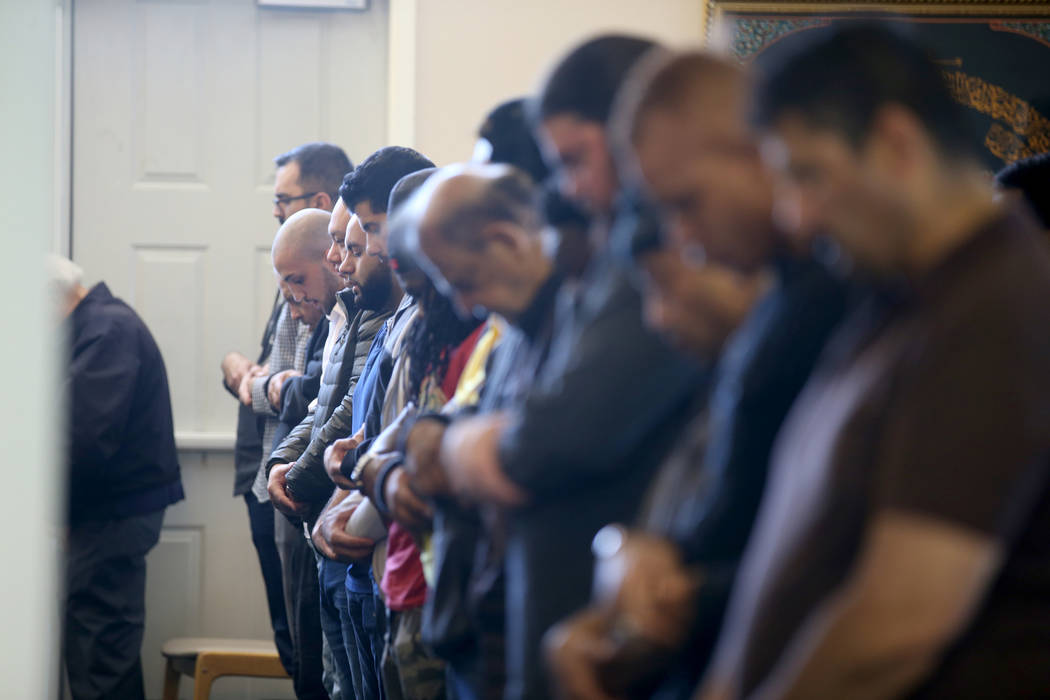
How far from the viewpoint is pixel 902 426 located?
792 millimetres

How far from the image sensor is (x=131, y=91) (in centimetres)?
420

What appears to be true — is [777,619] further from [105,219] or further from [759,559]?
[105,219]

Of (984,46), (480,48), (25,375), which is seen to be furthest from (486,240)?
(984,46)

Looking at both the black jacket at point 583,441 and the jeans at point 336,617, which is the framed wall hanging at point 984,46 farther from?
the black jacket at point 583,441

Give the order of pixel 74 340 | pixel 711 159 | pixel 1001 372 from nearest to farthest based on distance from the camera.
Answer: pixel 1001 372, pixel 711 159, pixel 74 340

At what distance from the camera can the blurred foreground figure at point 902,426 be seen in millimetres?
783

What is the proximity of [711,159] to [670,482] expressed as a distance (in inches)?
10.4

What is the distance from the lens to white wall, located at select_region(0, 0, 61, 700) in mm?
3379

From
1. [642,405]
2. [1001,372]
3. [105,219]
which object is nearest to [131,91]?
[105,219]

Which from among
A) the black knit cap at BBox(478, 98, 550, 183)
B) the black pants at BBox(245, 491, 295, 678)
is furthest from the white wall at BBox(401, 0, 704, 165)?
the black knit cap at BBox(478, 98, 550, 183)

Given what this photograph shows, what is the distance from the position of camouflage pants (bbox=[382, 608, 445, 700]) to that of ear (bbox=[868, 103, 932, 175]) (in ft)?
3.82

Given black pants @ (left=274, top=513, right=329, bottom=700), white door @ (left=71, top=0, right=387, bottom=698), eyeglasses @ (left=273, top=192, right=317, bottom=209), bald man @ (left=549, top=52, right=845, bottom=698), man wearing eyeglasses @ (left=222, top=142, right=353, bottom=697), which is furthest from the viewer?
white door @ (left=71, top=0, right=387, bottom=698)

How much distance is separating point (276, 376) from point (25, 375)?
666mm

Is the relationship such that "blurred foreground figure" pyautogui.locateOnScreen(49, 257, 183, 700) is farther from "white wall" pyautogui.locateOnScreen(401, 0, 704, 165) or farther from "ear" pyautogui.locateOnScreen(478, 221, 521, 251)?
"ear" pyautogui.locateOnScreen(478, 221, 521, 251)
